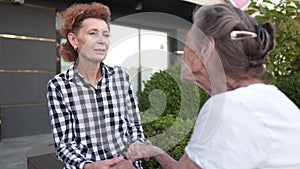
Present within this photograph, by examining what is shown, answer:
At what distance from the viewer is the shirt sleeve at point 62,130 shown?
1.36m

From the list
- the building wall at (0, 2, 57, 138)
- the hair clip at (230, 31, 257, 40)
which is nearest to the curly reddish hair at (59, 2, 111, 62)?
the hair clip at (230, 31, 257, 40)

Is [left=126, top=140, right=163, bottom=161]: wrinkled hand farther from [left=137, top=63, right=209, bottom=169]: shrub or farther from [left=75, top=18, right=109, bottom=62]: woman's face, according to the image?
[left=75, top=18, right=109, bottom=62]: woman's face

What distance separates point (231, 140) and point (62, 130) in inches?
36.9

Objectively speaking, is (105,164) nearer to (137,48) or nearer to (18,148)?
(137,48)

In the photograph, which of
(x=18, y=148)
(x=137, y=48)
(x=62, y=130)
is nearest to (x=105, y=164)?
(x=62, y=130)

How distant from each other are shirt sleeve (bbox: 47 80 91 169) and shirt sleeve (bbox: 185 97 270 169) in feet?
2.58

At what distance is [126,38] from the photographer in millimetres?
1238

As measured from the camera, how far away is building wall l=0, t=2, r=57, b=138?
5.71 m

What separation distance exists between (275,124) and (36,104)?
20.2ft

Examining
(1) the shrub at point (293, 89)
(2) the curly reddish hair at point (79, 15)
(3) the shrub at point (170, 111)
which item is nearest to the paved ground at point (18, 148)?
(3) the shrub at point (170, 111)

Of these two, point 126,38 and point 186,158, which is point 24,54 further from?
point 186,158

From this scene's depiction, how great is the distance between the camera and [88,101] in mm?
1500

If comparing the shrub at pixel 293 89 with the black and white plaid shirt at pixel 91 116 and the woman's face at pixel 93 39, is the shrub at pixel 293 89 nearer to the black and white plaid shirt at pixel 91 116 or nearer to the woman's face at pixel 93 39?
the black and white plaid shirt at pixel 91 116

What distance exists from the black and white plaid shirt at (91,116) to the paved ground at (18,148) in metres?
2.19
